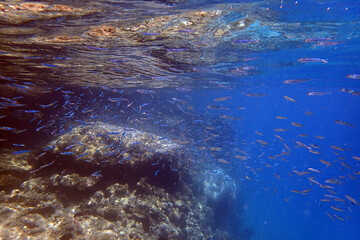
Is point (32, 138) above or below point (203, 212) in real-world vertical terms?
above

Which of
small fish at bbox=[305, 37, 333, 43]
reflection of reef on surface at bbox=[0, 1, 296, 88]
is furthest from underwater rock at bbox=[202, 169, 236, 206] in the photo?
small fish at bbox=[305, 37, 333, 43]

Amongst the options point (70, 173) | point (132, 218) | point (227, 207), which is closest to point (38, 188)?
point (70, 173)

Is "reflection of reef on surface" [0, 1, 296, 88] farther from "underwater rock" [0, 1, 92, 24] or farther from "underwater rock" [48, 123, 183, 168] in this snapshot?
"underwater rock" [48, 123, 183, 168]

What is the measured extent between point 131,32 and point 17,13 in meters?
4.35

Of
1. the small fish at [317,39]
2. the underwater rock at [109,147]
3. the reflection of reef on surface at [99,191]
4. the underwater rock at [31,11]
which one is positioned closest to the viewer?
the underwater rock at [31,11]

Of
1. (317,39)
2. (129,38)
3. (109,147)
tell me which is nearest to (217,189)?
(109,147)

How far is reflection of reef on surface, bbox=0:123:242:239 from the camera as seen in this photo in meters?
7.07

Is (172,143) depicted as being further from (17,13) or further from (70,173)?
(17,13)

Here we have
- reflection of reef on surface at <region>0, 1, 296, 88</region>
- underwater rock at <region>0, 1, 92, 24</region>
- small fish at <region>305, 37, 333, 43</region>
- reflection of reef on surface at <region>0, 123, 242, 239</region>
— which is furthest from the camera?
small fish at <region>305, 37, 333, 43</region>

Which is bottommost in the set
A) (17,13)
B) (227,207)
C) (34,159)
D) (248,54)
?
(227,207)

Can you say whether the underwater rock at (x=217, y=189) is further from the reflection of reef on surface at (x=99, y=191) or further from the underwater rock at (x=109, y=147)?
the underwater rock at (x=109, y=147)

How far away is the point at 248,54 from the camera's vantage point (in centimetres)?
1518

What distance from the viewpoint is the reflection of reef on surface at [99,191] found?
707cm

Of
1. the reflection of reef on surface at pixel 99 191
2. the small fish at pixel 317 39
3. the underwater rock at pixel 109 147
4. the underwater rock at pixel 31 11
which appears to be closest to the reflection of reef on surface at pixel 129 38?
the underwater rock at pixel 31 11
